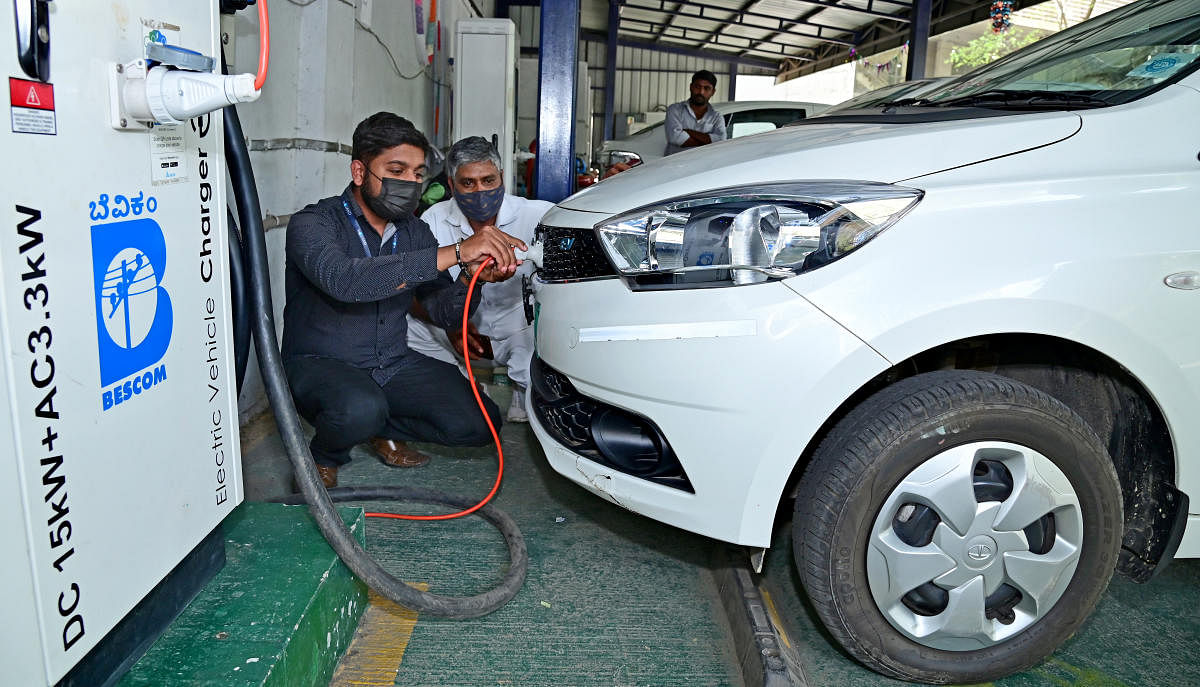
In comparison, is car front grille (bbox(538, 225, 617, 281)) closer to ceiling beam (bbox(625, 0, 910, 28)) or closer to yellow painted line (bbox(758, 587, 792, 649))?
yellow painted line (bbox(758, 587, 792, 649))

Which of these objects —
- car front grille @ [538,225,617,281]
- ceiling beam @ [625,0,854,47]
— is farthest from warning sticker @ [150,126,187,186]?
ceiling beam @ [625,0,854,47]

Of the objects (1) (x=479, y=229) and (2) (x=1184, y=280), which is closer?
(2) (x=1184, y=280)

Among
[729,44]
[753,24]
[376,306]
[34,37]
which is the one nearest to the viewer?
[34,37]

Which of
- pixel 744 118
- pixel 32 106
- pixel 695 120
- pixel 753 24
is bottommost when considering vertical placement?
pixel 32 106

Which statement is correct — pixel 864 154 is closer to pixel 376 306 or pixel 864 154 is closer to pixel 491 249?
pixel 491 249

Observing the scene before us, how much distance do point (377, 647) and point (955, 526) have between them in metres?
1.31

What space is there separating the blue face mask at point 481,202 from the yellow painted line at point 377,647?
1.53m

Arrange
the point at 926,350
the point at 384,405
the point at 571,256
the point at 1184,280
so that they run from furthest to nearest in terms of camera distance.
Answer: the point at 384,405
the point at 571,256
the point at 926,350
the point at 1184,280

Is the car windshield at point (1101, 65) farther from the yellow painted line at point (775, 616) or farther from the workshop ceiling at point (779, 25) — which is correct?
the workshop ceiling at point (779, 25)

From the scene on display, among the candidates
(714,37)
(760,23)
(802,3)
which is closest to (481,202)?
(802,3)

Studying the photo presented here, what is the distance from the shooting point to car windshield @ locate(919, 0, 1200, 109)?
1755mm

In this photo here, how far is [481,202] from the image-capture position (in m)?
3.16

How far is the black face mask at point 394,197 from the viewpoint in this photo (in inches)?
102

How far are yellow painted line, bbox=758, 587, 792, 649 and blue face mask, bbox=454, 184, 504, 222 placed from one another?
5.79 ft
